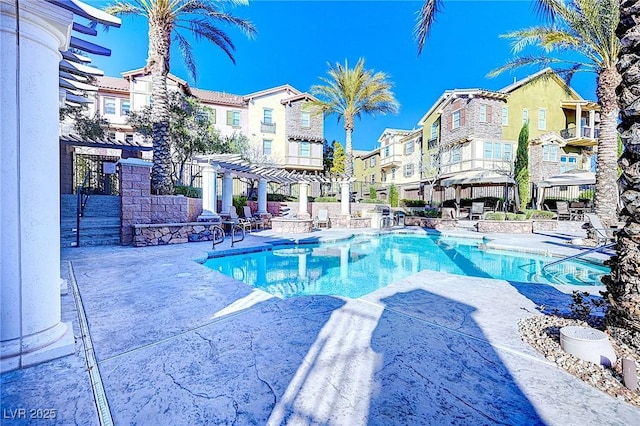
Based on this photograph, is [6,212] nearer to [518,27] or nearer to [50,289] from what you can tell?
[50,289]

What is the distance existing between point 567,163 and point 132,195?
30.6 metres

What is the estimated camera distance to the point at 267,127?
86.2ft

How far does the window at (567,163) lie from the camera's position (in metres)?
24.1

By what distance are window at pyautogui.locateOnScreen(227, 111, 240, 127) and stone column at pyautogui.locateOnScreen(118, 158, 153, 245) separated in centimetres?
1848

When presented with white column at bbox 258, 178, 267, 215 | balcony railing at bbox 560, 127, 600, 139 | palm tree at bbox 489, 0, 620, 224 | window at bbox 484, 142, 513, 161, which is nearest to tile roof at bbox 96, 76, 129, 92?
white column at bbox 258, 178, 267, 215

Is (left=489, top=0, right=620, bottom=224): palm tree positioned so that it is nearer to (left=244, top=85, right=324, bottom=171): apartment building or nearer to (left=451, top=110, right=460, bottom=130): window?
(left=451, top=110, right=460, bottom=130): window

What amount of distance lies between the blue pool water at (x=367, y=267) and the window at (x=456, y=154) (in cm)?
1442

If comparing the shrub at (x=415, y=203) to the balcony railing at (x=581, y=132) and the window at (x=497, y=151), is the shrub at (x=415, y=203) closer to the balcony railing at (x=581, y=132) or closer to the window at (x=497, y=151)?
the window at (x=497, y=151)

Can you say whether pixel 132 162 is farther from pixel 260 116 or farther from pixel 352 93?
pixel 260 116

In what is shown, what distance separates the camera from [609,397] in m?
2.10

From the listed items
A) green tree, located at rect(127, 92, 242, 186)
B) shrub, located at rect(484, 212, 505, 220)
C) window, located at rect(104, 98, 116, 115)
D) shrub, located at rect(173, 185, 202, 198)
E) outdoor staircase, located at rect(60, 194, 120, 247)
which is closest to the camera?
outdoor staircase, located at rect(60, 194, 120, 247)

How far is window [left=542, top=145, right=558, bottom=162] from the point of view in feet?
77.4

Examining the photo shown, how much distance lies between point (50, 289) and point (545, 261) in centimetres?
1099

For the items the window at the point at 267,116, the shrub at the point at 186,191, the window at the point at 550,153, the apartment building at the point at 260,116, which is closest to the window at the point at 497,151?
the window at the point at 550,153
